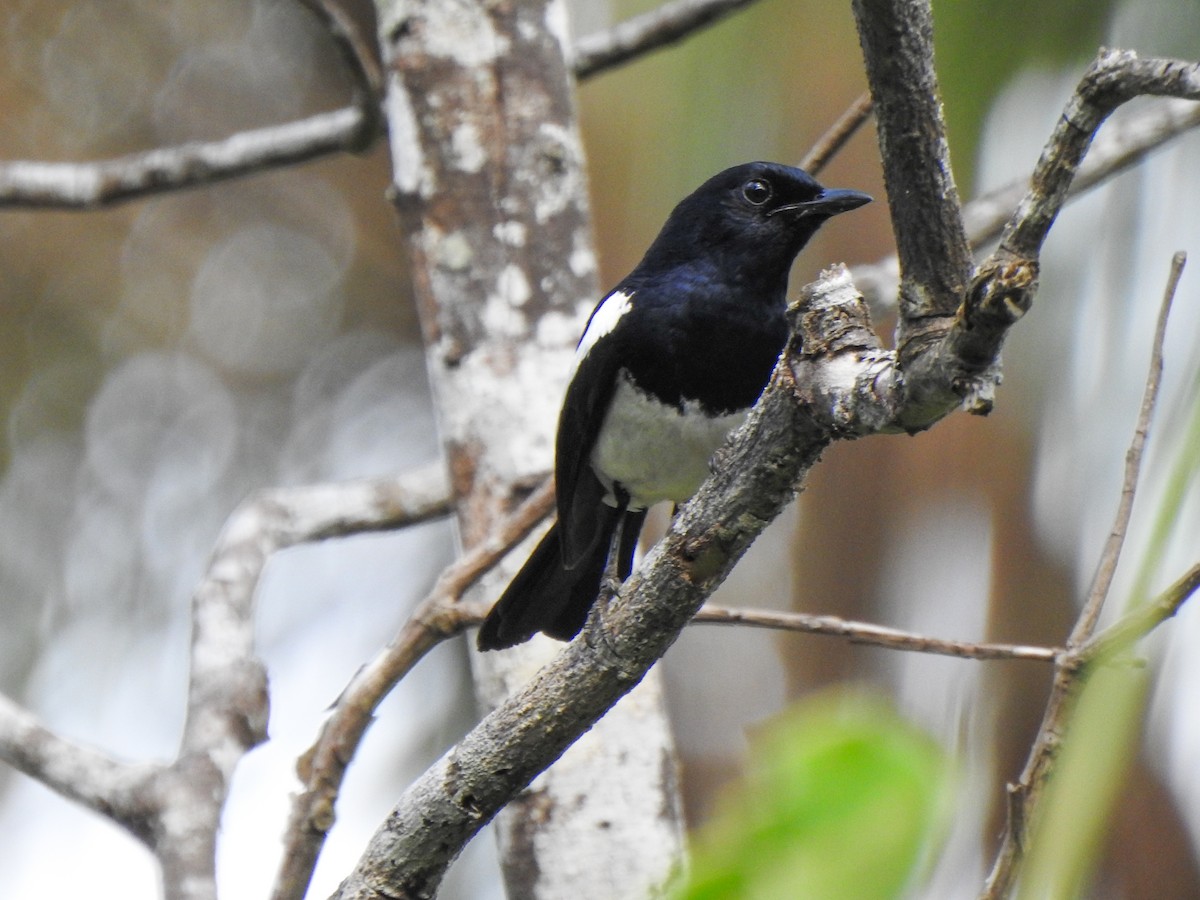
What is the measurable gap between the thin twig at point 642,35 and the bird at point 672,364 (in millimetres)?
726

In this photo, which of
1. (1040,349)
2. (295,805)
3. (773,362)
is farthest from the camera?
(1040,349)

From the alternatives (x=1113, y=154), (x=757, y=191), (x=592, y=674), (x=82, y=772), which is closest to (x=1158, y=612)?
(x=592, y=674)

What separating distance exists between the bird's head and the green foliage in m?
2.48

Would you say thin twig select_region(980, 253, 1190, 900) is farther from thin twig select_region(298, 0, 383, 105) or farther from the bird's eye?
thin twig select_region(298, 0, 383, 105)

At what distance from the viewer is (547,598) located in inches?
119

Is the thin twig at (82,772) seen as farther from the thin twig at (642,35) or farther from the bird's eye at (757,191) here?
the thin twig at (642,35)

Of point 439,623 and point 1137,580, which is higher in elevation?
point 1137,580

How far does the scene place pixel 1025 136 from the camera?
13.0ft

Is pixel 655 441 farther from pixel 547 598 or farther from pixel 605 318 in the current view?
pixel 547 598

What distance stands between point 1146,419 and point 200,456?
6.43 metres

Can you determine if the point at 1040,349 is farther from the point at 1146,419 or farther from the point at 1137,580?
the point at 1137,580

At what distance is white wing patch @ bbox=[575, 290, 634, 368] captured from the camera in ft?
9.89

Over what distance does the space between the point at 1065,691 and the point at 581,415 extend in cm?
148

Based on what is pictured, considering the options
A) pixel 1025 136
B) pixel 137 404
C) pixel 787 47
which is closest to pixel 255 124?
pixel 137 404
